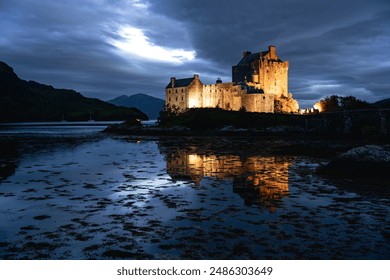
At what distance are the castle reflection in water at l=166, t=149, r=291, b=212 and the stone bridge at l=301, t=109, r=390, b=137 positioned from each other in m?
32.6

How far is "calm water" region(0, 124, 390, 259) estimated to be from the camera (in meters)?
6.95

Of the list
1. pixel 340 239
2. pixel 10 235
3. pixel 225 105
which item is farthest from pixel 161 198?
pixel 225 105

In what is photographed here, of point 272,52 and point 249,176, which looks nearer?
point 249,176

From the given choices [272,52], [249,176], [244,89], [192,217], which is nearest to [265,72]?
[272,52]

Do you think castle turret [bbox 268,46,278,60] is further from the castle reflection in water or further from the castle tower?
the castle reflection in water

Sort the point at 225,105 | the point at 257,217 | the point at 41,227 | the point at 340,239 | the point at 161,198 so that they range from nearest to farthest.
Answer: the point at 340,239 → the point at 41,227 → the point at 257,217 → the point at 161,198 → the point at 225,105

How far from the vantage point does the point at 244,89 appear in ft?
292

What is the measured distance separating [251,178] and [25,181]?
10.8m

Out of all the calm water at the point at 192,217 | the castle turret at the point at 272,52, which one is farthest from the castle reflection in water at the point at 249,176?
the castle turret at the point at 272,52

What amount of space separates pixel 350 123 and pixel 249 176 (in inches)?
1754

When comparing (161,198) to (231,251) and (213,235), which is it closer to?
(213,235)

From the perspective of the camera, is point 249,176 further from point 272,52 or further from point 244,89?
point 272,52

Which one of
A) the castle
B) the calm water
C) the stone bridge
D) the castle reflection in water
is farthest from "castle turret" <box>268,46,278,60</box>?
the calm water

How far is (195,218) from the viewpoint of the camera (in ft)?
30.6
